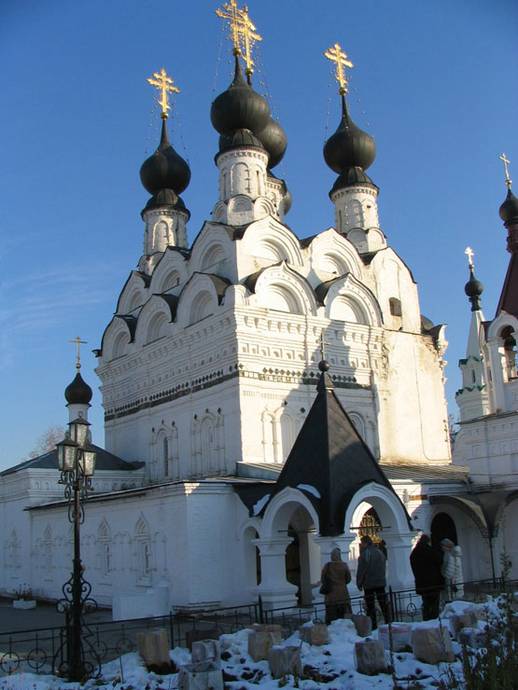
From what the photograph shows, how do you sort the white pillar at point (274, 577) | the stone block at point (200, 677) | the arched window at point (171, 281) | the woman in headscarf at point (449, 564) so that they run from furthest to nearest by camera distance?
the arched window at point (171, 281)
the white pillar at point (274, 577)
the woman in headscarf at point (449, 564)
the stone block at point (200, 677)

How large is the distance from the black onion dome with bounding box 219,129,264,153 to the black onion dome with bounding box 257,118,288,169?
7.38 feet

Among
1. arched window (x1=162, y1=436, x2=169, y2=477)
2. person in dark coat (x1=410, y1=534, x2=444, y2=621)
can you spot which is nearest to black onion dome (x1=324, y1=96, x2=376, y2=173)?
arched window (x1=162, y1=436, x2=169, y2=477)

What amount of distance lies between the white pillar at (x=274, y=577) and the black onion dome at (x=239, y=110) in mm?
11092

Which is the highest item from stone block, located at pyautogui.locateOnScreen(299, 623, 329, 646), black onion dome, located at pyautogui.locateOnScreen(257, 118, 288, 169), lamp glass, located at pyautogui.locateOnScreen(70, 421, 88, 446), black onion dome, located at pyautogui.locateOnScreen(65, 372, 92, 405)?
black onion dome, located at pyautogui.locateOnScreen(257, 118, 288, 169)

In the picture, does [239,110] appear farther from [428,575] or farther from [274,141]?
[428,575]

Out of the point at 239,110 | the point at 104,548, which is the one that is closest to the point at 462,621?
the point at 104,548

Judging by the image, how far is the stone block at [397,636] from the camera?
7.24m

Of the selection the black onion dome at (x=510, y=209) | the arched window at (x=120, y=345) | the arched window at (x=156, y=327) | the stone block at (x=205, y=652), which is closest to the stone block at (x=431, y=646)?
the stone block at (x=205, y=652)

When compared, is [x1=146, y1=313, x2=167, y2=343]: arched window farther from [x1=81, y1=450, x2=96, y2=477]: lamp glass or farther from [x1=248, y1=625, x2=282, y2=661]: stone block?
[x1=248, y1=625, x2=282, y2=661]: stone block

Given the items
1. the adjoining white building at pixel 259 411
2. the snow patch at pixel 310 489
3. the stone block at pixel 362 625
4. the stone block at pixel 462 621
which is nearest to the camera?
the stone block at pixel 462 621

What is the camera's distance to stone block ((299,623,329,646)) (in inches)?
294

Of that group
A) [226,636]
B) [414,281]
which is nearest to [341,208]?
[414,281]

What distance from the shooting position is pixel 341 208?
20.6 meters

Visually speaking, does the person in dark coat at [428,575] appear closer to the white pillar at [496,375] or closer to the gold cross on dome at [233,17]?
the white pillar at [496,375]
